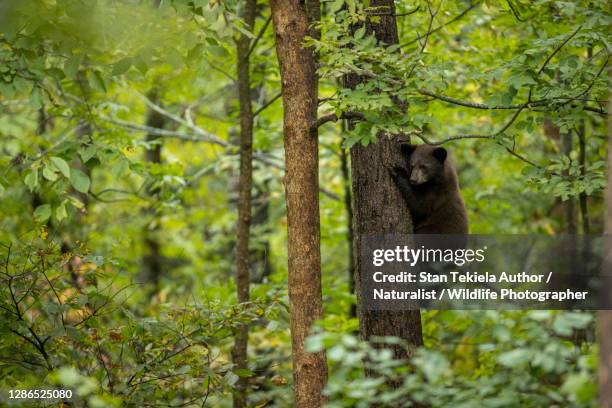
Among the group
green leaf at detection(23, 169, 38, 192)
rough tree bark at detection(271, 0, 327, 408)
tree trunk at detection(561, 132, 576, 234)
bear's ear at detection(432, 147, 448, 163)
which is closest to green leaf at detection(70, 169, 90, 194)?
green leaf at detection(23, 169, 38, 192)

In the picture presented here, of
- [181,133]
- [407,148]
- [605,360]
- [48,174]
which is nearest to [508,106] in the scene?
[407,148]

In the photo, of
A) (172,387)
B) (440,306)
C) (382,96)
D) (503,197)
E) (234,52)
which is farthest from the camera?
(503,197)

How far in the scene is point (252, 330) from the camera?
10891 millimetres

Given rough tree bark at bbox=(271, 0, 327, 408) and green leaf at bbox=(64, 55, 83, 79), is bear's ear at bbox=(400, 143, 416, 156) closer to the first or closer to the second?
rough tree bark at bbox=(271, 0, 327, 408)

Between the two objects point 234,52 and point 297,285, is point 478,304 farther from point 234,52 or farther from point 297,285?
point 234,52

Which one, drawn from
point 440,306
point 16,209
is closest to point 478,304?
point 440,306

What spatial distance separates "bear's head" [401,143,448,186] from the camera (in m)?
5.44

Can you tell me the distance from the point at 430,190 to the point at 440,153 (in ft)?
1.25

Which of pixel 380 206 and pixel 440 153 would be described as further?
pixel 440 153

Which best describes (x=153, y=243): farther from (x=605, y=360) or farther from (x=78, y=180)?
(x=605, y=360)

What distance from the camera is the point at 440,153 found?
5.92m

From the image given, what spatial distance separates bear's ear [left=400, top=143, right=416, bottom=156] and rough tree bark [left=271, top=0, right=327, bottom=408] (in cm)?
106

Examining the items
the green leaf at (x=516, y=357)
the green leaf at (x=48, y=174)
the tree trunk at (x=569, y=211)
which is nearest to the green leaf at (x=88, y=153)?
the green leaf at (x=48, y=174)

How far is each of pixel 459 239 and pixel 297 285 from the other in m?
2.51
